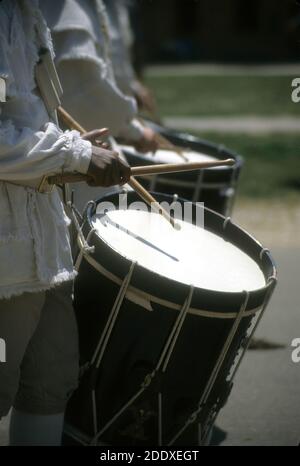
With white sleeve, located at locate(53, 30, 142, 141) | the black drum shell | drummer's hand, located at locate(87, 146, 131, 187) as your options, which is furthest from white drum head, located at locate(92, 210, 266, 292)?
the black drum shell

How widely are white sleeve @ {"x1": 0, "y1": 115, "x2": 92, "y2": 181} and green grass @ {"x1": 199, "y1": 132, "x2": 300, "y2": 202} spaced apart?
5741mm

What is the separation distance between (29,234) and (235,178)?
6.41 feet

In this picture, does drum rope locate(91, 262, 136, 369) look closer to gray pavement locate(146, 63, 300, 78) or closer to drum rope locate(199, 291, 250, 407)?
drum rope locate(199, 291, 250, 407)

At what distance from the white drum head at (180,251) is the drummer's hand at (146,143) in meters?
0.86

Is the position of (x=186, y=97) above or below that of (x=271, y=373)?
below

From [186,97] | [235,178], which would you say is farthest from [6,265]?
[186,97]

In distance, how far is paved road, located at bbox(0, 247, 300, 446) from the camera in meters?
3.46

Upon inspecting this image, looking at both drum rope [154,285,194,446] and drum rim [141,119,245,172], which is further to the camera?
drum rim [141,119,245,172]

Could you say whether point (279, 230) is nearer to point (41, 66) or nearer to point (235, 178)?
point (235, 178)

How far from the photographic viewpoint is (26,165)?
2.32m

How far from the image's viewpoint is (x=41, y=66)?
8.27 feet

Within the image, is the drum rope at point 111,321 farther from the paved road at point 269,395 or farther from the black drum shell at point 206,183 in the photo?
the black drum shell at point 206,183

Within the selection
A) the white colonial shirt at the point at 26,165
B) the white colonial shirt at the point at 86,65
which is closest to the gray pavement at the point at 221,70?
the white colonial shirt at the point at 86,65

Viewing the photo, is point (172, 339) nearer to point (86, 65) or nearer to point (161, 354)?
point (161, 354)
